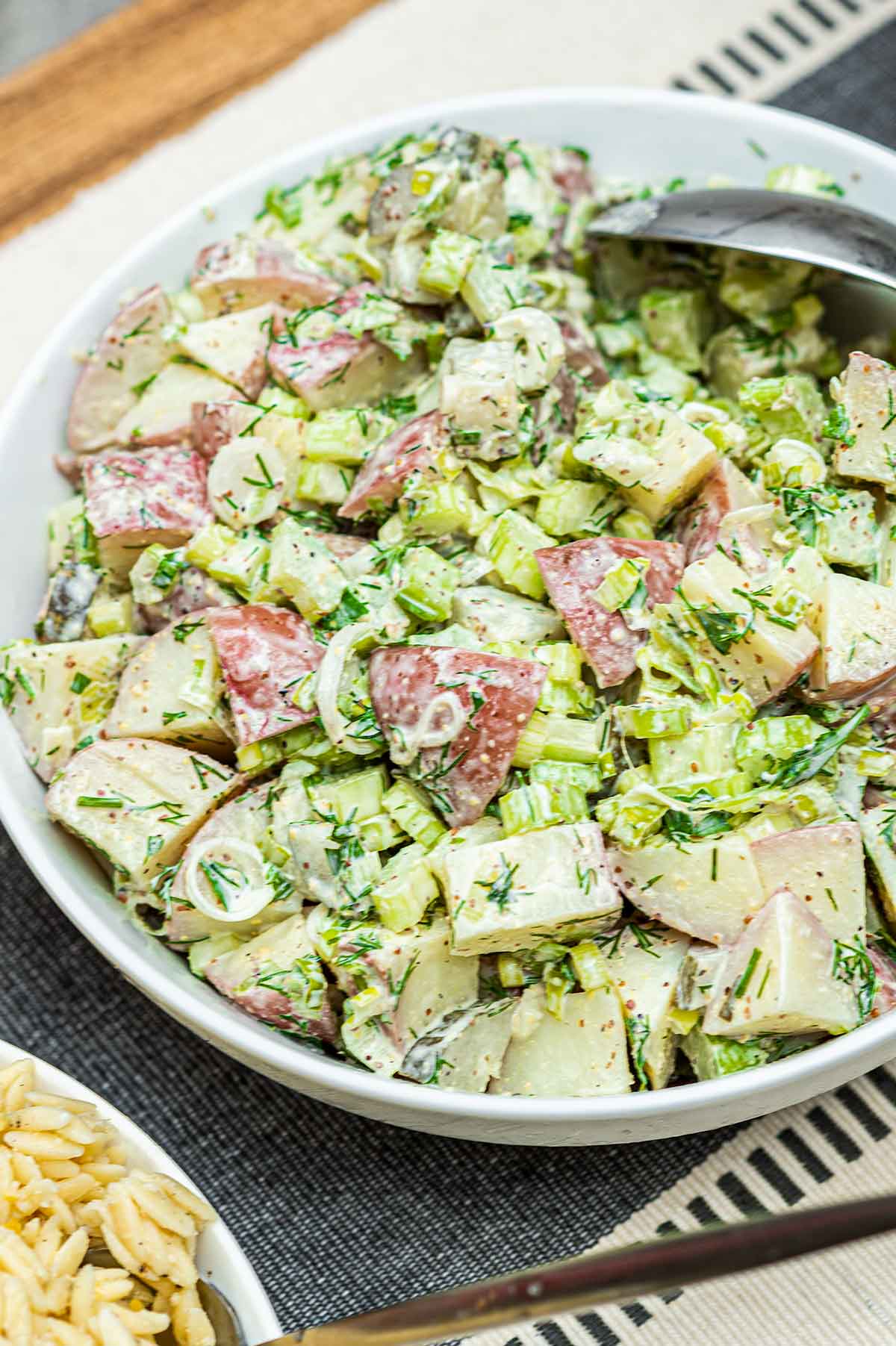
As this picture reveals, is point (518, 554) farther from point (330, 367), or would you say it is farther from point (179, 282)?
point (179, 282)

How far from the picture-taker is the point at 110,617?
76.3 inches

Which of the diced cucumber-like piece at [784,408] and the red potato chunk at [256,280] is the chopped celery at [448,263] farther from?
the diced cucumber-like piece at [784,408]

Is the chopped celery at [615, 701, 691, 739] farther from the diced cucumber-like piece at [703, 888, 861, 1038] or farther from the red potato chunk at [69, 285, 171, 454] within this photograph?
the red potato chunk at [69, 285, 171, 454]

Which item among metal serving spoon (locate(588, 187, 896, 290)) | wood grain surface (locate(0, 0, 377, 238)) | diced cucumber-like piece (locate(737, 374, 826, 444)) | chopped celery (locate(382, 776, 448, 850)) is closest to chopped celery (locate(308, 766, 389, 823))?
chopped celery (locate(382, 776, 448, 850))

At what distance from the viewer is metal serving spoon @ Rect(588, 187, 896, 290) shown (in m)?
1.98

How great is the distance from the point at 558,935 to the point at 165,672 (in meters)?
0.63

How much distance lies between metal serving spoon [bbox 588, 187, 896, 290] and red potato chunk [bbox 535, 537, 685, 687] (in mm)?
551

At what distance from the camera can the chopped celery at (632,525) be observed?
6.16 feet

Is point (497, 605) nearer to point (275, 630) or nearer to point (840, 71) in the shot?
point (275, 630)

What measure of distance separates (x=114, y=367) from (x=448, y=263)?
21.6 inches

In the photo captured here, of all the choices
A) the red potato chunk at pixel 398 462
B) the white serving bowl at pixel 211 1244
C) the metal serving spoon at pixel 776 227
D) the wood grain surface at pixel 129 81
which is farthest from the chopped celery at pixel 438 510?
the wood grain surface at pixel 129 81

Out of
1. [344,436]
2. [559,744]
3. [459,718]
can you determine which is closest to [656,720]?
[559,744]

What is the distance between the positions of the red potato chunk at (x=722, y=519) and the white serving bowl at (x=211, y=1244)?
1.02 meters

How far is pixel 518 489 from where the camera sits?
187 centimetres
